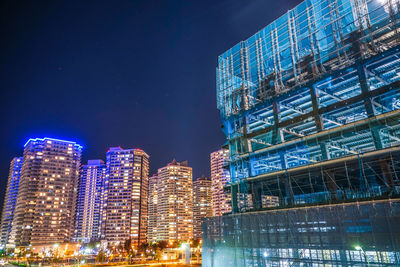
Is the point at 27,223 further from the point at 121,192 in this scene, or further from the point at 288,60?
the point at 288,60

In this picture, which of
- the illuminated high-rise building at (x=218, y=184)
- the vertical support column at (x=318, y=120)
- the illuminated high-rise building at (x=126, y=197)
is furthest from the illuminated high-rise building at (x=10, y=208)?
the vertical support column at (x=318, y=120)

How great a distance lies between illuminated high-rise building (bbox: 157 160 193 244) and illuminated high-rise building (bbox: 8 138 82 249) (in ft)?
177

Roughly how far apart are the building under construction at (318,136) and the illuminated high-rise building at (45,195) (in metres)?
131

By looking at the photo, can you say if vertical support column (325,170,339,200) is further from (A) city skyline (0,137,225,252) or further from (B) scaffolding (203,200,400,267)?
(A) city skyline (0,137,225,252)

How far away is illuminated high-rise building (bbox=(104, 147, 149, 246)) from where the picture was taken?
526 ft

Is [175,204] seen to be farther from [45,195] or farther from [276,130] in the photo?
[276,130]

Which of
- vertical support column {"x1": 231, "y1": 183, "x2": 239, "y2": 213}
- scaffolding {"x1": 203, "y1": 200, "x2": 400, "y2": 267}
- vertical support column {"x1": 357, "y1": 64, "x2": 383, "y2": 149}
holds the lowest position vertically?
scaffolding {"x1": 203, "y1": 200, "x2": 400, "y2": 267}

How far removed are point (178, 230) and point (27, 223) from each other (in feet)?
268

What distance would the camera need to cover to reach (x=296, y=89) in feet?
119

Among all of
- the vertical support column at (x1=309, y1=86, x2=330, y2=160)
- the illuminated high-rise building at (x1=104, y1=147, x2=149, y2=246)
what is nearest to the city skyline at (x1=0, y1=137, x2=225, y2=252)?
the illuminated high-rise building at (x1=104, y1=147, x2=149, y2=246)

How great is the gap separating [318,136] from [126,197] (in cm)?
15121

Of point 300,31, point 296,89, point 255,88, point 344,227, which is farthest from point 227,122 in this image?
point 344,227

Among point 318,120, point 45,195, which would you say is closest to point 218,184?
point 45,195

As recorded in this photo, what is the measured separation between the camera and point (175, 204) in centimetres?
18025
